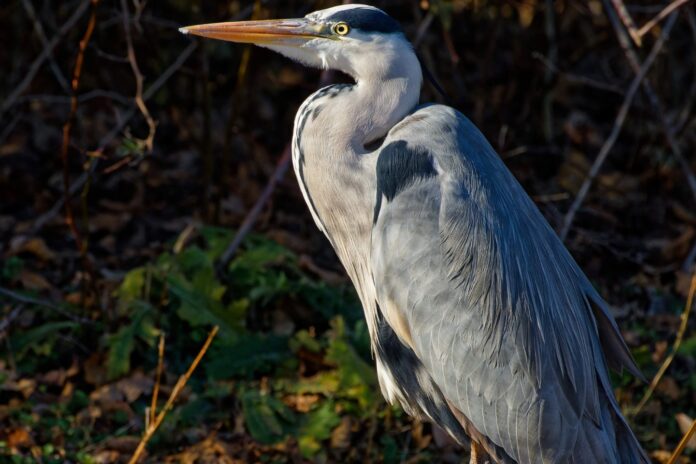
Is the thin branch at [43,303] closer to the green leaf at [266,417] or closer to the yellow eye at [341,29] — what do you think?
the green leaf at [266,417]

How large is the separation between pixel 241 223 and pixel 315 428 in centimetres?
188

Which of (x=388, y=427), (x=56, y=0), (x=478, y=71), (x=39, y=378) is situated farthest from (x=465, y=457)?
(x=56, y=0)

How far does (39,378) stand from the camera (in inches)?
181

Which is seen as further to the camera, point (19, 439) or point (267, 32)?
point (19, 439)

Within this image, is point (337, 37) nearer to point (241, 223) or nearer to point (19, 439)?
point (19, 439)

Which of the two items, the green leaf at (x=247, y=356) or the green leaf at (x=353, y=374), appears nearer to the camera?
the green leaf at (x=353, y=374)

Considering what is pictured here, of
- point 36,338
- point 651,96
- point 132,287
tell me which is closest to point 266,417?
point 132,287

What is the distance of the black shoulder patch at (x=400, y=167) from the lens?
11.3 feet

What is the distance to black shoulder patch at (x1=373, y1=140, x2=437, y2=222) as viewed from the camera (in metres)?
3.43

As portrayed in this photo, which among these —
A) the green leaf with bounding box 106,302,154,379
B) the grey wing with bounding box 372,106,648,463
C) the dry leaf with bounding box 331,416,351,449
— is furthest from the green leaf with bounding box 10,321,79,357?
the grey wing with bounding box 372,106,648,463

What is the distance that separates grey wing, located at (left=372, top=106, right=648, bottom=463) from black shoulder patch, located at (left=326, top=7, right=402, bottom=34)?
0.41 meters

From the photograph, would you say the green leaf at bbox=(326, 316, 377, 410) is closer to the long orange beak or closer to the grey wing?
the grey wing

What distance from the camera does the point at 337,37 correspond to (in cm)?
369

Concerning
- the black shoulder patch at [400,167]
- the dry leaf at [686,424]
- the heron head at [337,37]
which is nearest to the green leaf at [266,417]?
the black shoulder patch at [400,167]
